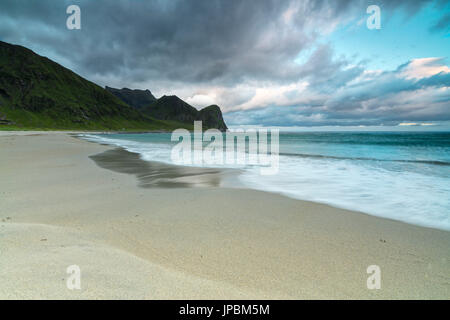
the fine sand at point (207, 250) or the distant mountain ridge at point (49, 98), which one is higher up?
the distant mountain ridge at point (49, 98)

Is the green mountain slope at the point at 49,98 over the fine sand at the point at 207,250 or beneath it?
over

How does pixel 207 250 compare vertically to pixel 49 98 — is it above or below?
below

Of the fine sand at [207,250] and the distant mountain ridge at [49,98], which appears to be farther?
the distant mountain ridge at [49,98]

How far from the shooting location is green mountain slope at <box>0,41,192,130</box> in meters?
124

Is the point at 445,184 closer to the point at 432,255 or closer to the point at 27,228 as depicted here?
the point at 432,255

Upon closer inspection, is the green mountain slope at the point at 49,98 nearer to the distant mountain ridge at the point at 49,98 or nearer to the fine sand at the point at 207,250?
the distant mountain ridge at the point at 49,98

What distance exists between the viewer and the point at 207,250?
11.2 feet

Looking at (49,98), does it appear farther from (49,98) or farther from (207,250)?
(207,250)

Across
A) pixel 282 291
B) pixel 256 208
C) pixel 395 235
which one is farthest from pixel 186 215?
pixel 395 235

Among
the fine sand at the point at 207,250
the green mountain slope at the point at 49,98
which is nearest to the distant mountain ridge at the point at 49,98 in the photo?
the green mountain slope at the point at 49,98

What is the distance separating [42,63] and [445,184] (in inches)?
8739

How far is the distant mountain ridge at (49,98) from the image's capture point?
12436cm

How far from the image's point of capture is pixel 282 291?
2.46m

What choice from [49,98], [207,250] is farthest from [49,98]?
[207,250]
